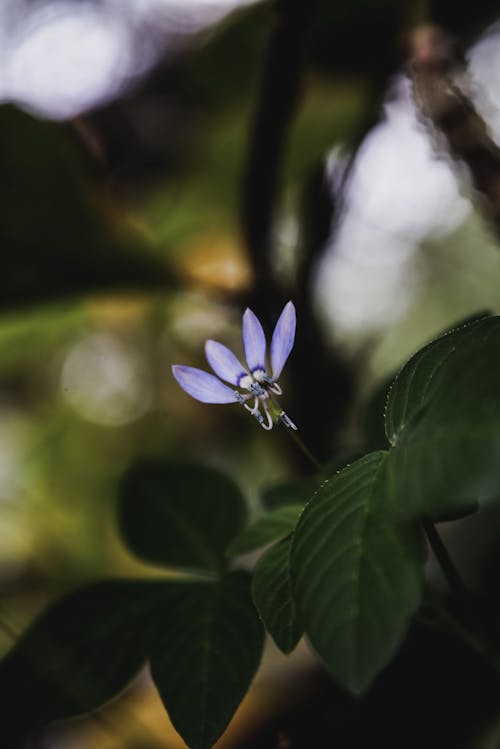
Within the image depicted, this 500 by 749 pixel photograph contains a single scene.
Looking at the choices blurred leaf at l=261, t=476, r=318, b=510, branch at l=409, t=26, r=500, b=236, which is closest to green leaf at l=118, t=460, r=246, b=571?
blurred leaf at l=261, t=476, r=318, b=510

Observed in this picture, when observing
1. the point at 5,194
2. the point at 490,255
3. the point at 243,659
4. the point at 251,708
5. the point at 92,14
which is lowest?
the point at 251,708

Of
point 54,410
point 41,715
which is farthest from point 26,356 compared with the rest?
point 41,715

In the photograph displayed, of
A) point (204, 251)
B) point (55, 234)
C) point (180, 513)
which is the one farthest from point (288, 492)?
point (204, 251)

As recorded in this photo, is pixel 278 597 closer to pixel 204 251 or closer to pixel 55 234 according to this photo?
pixel 55 234

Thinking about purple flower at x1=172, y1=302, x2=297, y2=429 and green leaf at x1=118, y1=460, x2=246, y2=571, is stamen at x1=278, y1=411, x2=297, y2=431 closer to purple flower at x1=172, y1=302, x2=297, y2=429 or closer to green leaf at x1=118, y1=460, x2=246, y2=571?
purple flower at x1=172, y1=302, x2=297, y2=429

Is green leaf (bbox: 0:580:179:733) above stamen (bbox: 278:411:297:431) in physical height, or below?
below

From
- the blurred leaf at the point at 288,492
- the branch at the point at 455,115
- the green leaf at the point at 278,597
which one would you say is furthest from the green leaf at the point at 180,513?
the branch at the point at 455,115

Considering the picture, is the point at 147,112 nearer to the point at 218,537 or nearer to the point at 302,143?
the point at 302,143
